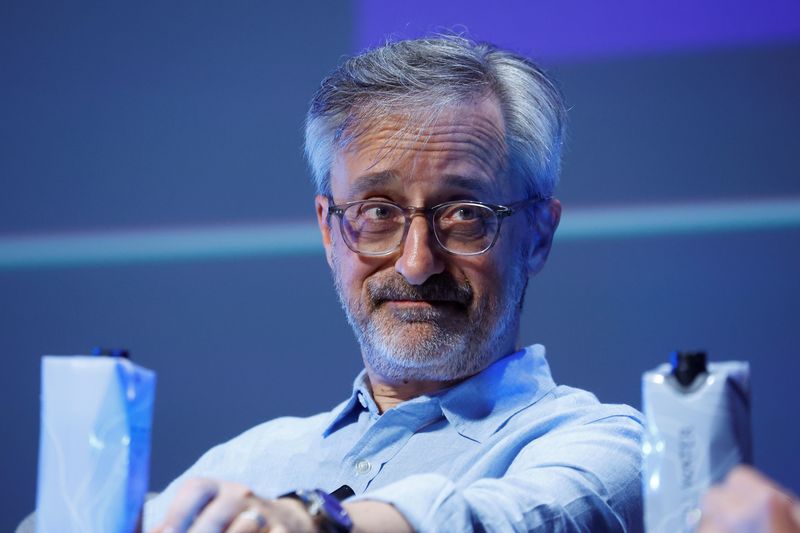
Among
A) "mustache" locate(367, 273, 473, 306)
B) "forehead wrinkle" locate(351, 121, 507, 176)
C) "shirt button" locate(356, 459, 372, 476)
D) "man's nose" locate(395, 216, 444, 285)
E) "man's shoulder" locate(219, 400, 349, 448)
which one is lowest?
"man's shoulder" locate(219, 400, 349, 448)

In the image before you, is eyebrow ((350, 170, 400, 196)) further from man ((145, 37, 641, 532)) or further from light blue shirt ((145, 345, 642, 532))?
light blue shirt ((145, 345, 642, 532))

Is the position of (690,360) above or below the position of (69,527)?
above

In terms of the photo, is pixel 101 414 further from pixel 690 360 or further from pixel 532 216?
pixel 532 216

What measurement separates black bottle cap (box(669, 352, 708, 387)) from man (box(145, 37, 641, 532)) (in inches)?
18.8

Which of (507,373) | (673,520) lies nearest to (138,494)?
(673,520)

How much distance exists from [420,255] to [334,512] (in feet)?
2.44

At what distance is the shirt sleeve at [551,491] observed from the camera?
0.98 metres

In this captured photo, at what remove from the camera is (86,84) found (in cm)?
255

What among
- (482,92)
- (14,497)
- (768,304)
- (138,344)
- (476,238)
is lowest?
Answer: (14,497)

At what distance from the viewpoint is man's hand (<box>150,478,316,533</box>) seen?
84 centimetres

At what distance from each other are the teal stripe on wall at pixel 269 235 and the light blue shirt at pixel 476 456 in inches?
23.7

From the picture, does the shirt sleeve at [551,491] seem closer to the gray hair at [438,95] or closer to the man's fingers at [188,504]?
the man's fingers at [188,504]

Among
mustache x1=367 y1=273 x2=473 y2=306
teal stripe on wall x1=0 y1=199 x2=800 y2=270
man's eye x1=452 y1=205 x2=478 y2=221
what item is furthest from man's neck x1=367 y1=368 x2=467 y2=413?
teal stripe on wall x1=0 y1=199 x2=800 y2=270

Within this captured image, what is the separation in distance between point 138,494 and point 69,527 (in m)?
0.06
